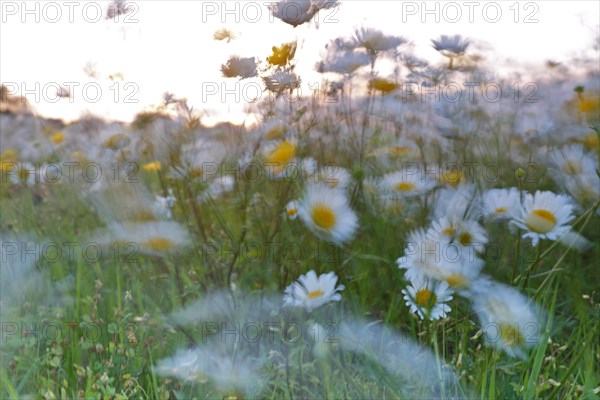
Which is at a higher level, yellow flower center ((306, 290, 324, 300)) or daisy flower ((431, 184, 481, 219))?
daisy flower ((431, 184, 481, 219))

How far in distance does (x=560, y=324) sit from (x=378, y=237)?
0.96 feet

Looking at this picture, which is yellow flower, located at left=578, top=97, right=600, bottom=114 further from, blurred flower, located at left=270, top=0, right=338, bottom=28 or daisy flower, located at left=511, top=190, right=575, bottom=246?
blurred flower, located at left=270, top=0, right=338, bottom=28

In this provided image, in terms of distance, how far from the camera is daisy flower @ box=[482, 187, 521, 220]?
3.09ft

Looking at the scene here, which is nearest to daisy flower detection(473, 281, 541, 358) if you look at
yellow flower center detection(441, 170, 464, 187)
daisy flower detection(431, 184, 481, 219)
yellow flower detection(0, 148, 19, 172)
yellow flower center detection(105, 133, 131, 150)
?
daisy flower detection(431, 184, 481, 219)

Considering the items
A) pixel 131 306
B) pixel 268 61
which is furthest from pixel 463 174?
pixel 131 306

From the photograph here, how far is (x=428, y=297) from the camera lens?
857 mm

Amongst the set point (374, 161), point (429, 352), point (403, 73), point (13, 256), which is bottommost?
point (13, 256)

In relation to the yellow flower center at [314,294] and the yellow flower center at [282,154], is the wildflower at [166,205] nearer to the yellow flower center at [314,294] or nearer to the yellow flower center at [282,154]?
the yellow flower center at [282,154]

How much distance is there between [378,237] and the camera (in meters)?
1.02

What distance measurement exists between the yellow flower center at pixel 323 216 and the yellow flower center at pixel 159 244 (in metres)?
0.20

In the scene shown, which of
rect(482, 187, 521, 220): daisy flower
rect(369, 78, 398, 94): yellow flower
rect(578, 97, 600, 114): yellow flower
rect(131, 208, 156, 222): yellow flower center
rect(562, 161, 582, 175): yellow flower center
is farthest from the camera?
rect(578, 97, 600, 114): yellow flower

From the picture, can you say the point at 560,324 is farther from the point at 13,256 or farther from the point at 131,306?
the point at 13,256

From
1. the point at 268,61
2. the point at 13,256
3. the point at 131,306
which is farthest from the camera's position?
the point at 13,256

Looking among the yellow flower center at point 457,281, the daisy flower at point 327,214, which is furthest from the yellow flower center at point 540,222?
the daisy flower at point 327,214
